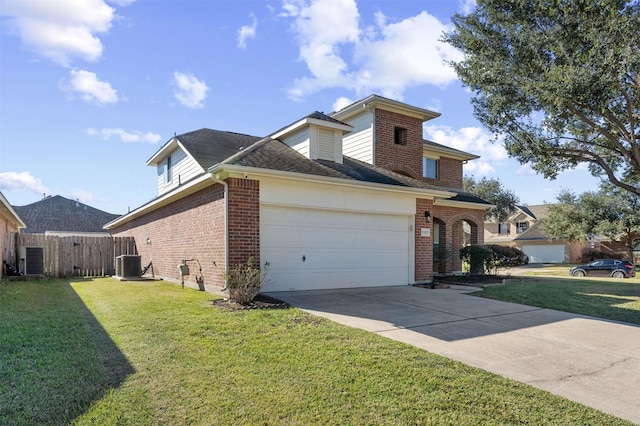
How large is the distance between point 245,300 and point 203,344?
8.55 feet

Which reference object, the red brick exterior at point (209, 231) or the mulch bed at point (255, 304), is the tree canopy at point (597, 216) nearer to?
the red brick exterior at point (209, 231)

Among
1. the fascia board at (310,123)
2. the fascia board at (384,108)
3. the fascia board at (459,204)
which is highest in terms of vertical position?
the fascia board at (384,108)

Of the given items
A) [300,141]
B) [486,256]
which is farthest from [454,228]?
[300,141]

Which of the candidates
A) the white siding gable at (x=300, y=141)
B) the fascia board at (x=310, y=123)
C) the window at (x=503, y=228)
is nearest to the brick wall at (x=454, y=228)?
the fascia board at (x=310, y=123)

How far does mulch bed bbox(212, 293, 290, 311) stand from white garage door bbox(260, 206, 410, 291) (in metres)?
1.30

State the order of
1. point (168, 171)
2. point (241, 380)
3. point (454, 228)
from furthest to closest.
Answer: point (454, 228) → point (168, 171) → point (241, 380)

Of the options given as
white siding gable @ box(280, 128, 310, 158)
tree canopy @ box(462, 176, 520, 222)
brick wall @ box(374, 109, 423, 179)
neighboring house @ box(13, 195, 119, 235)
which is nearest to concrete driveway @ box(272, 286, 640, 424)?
white siding gable @ box(280, 128, 310, 158)

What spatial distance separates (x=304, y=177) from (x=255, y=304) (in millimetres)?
3493

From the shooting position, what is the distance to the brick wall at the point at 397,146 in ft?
49.9

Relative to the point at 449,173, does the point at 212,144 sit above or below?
above

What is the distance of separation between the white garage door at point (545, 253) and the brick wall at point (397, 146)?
108 feet

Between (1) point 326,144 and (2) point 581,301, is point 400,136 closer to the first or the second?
(1) point 326,144

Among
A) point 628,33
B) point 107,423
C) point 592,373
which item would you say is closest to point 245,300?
point 107,423

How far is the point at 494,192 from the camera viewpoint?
41750 millimetres
